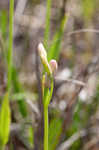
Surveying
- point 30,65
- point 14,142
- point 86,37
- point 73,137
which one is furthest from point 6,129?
point 86,37

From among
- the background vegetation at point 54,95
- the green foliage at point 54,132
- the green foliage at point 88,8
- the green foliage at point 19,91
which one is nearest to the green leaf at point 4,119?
the background vegetation at point 54,95

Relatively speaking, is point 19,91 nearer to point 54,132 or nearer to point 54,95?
point 54,95

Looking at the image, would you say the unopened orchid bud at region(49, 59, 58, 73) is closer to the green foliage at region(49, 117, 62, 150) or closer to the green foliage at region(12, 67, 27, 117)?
the green foliage at region(49, 117, 62, 150)

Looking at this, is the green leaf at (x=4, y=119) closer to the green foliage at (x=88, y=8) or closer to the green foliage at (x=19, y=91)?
the green foliage at (x=19, y=91)

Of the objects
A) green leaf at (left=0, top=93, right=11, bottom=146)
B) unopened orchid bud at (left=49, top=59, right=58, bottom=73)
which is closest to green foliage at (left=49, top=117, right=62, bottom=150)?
green leaf at (left=0, top=93, right=11, bottom=146)

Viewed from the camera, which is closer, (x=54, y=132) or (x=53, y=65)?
(x=53, y=65)

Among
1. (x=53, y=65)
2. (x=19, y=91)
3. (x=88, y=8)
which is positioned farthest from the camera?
(x=88, y=8)

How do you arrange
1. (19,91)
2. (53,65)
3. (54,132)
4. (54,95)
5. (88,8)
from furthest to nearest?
(88,8) → (19,91) → (54,95) → (54,132) → (53,65)

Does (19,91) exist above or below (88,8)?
below

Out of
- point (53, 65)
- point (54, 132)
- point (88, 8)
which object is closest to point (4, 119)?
point (54, 132)
